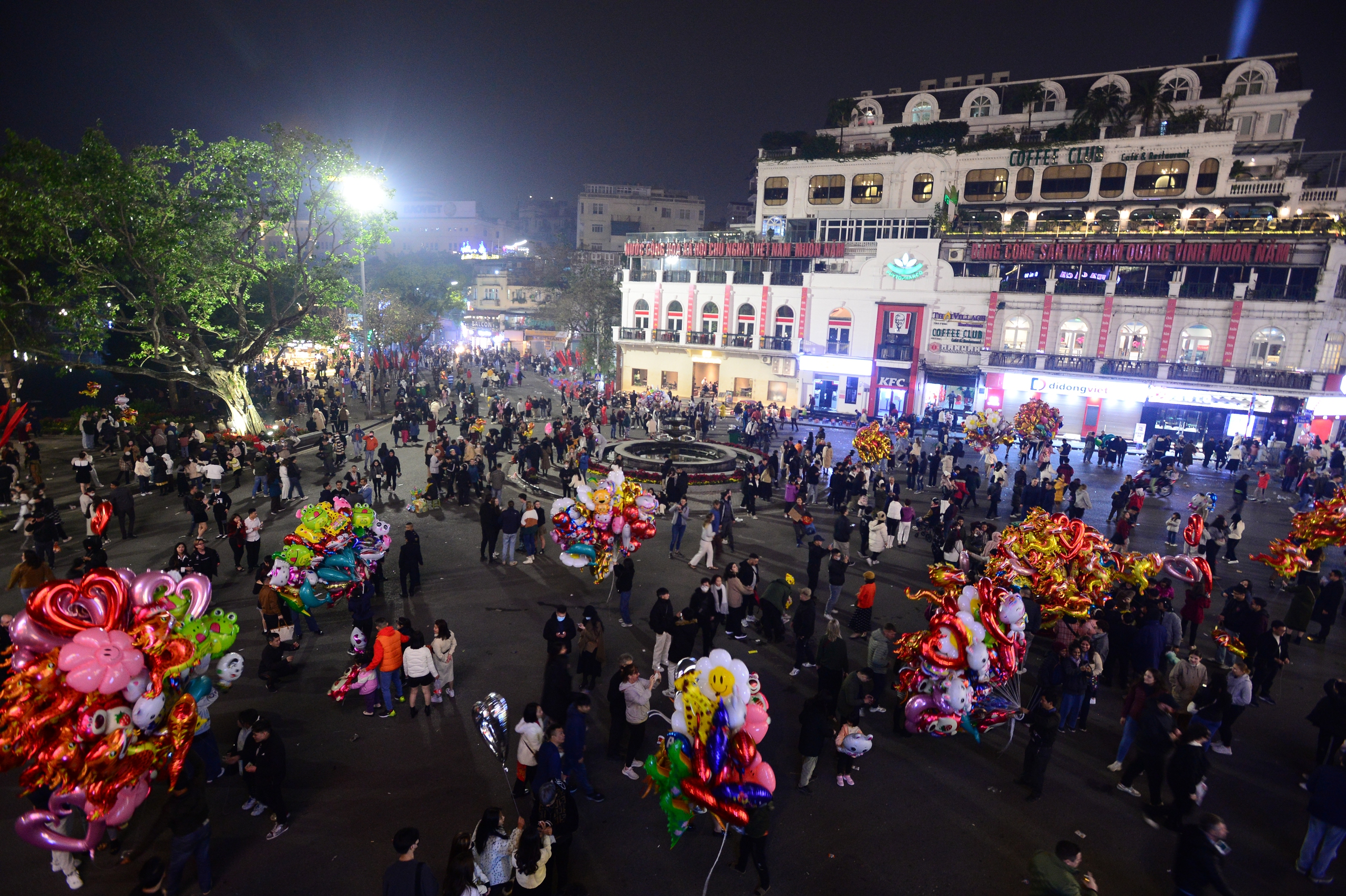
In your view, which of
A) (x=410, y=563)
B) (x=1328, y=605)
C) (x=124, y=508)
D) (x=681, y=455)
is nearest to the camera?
(x=1328, y=605)

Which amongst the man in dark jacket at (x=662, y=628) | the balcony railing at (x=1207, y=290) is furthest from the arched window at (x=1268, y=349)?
the man in dark jacket at (x=662, y=628)

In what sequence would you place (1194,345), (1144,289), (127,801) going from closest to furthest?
(127,801) < (1194,345) < (1144,289)

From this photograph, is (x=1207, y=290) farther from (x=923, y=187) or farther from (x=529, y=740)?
(x=529, y=740)

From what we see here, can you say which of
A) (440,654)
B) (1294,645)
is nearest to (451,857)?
(440,654)

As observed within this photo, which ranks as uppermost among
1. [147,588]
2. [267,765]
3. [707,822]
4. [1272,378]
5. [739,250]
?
[739,250]

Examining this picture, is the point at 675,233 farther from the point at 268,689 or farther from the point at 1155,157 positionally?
the point at 268,689

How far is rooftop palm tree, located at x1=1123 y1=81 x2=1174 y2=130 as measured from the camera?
34.4 metres

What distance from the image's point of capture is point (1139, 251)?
101 ft

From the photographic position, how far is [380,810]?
675cm

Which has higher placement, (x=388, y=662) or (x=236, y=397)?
(x=236, y=397)

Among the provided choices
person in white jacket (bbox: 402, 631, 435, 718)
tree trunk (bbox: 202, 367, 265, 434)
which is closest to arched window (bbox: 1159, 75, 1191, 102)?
person in white jacket (bbox: 402, 631, 435, 718)

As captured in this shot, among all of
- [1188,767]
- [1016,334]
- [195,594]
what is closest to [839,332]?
[1016,334]

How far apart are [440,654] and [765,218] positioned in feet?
129

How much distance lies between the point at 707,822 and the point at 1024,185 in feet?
130
